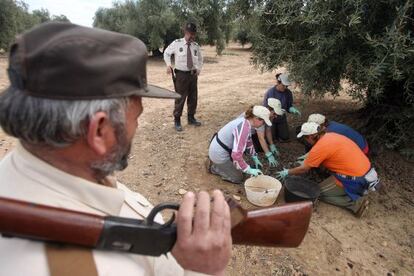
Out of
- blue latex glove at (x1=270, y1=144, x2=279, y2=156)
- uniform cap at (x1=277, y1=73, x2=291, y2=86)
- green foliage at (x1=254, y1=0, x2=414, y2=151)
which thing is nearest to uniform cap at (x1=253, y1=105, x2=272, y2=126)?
green foliage at (x1=254, y1=0, x2=414, y2=151)

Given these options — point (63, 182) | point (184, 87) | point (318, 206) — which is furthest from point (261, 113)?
point (63, 182)

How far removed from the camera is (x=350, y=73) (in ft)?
14.1

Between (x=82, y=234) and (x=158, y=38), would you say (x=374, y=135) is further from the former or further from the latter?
(x=158, y=38)

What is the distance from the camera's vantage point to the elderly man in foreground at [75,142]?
882 mm

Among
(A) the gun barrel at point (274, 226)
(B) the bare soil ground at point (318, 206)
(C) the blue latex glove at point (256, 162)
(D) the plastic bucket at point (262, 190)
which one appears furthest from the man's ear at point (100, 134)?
(C) the blue latex glove at point (256, 162)

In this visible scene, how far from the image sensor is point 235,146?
4.32 m

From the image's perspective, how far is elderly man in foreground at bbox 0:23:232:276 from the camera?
0.88 meters

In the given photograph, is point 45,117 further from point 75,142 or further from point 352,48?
point 352,48

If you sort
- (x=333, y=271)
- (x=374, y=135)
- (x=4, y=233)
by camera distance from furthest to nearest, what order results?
(x=374, y=135) < (x=333, y=271) < (x=4, y=233)

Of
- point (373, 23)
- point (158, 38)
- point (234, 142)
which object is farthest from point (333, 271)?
point (158, 38)

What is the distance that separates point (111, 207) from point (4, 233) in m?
0.31

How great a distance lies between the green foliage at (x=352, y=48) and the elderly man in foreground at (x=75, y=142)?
3.12 meters

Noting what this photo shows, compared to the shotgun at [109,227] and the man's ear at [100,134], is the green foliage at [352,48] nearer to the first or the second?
the shotgun at [109,227]

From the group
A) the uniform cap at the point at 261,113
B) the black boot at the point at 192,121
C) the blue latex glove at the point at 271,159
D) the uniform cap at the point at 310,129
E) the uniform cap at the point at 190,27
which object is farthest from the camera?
the black boot at the point at 192,121
